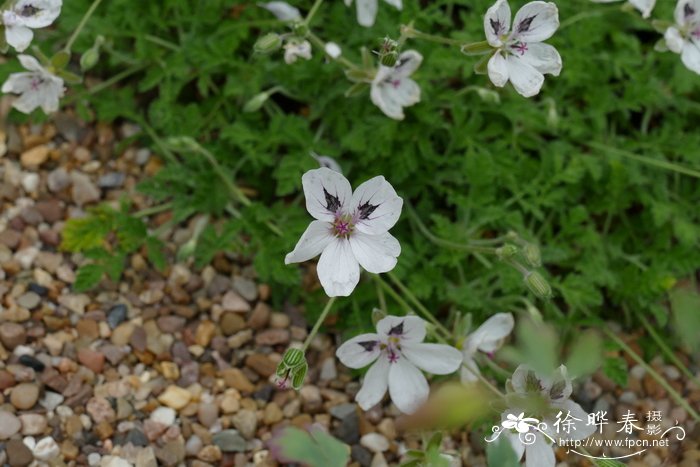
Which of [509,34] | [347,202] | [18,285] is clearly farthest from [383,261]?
[18,285]

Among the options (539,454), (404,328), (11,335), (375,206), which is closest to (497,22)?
(375,206)

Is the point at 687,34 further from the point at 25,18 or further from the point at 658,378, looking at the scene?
the point at 25,18

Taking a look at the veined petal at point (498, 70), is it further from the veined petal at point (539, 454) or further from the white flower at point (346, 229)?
the veined petal at point (539, 454)

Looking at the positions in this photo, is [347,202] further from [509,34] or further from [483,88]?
[483,88]

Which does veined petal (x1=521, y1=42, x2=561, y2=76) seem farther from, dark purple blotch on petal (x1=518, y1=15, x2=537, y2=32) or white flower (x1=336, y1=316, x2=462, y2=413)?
white flower (x1=336, y1=316, x2=462, y2=413)

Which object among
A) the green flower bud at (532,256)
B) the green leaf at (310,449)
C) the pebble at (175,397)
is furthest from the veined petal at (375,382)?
the green leaf at (310,449)
